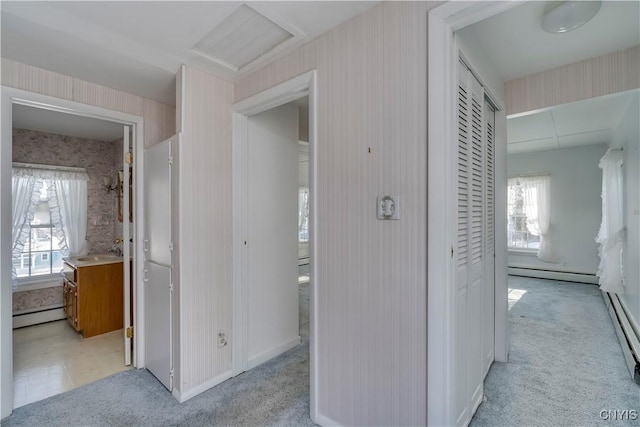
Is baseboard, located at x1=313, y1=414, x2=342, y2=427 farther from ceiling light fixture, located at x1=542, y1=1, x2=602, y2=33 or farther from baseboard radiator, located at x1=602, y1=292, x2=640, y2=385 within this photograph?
ceiling light fixture, located at x1=542, y1=1, x2=602, y2=33

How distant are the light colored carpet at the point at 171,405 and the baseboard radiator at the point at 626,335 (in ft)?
8.45

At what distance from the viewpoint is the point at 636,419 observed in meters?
1.83

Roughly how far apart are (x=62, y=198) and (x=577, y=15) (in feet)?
17.4

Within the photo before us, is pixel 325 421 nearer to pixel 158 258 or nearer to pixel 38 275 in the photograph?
pixel 158 258

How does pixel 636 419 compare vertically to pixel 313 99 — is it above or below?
below

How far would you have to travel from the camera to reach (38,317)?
3609 mm

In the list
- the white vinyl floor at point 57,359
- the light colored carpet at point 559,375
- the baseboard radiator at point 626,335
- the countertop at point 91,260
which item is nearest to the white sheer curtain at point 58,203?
the countertop at point 91,260

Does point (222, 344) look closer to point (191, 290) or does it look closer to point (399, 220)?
point (191, 290)

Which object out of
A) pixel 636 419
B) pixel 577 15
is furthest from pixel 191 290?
pixel 636 419

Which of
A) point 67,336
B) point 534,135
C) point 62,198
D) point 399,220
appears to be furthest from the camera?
point 534,135

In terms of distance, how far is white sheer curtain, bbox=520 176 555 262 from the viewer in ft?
18.7

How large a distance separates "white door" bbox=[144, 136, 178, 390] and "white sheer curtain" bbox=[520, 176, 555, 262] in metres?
6.57

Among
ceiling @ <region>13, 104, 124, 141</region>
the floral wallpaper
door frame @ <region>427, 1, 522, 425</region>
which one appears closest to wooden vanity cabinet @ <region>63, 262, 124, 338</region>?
the floral wallpaper

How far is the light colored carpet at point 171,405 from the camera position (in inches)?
73.0
